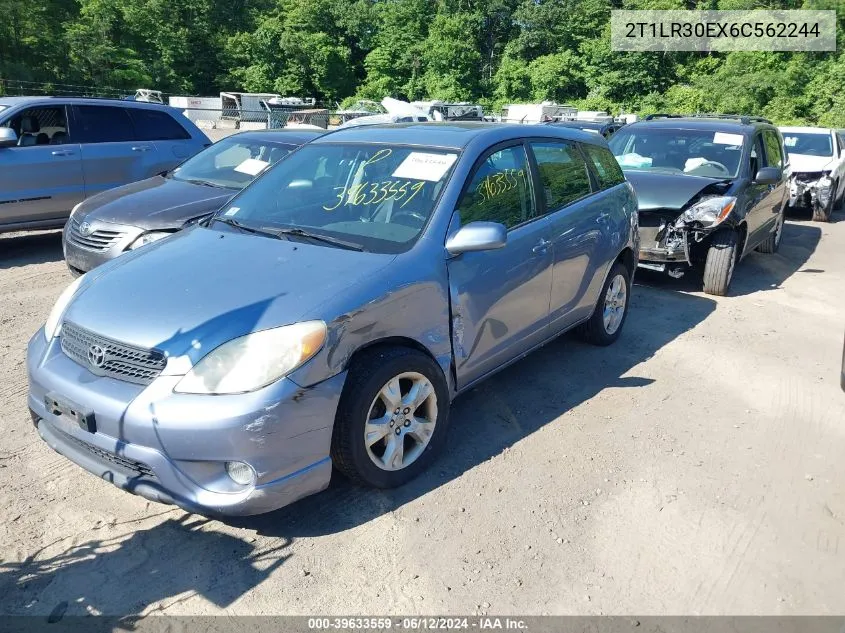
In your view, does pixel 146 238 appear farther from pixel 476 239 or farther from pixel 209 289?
pixel 476 239

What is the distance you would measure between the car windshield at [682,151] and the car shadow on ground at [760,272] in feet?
4.19

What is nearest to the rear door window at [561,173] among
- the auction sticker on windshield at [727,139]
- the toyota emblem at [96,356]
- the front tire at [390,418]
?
the front tire at [390,418]

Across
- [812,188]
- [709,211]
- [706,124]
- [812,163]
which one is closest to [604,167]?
[709,211]

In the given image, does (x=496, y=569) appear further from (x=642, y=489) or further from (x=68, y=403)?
(x=68, y=403)

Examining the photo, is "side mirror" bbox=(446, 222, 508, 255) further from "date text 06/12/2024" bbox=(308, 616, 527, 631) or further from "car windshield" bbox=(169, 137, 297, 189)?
"car windshield" bbox=(169, 137, 297, 189)

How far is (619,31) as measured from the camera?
44.9 m

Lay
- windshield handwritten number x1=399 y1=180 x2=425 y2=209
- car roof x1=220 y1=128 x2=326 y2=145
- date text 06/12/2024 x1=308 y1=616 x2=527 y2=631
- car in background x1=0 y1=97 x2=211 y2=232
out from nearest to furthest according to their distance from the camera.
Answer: date text 06/12/2024 x1=308 y1=616 x2=527 y2=631, windshield handwritten number x1=399 y1=180 x2=425 y2=209, car roof x1=220 y1=128 x2=326 y2=145, car in background x1=0 y1=97 x2=211 y2=232

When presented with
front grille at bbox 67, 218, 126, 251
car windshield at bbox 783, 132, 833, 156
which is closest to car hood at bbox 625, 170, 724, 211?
front grille at bbox 67, 218, 126, 251

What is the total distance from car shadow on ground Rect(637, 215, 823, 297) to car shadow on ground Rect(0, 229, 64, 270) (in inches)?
276

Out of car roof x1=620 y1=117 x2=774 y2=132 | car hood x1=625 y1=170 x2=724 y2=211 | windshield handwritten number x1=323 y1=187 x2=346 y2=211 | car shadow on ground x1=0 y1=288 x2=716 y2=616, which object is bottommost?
car shadow on ground x1=0 y1=288 x2=716 y2=616

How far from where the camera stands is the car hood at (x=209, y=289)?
2.85 m

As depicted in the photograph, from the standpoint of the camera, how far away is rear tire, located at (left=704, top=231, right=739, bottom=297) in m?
7.10

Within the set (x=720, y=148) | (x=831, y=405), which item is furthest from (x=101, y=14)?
(x=831, y=405)

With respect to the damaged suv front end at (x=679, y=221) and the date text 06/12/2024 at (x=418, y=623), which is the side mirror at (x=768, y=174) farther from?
the date text 06/12/2024 at (x=418, y=623)
